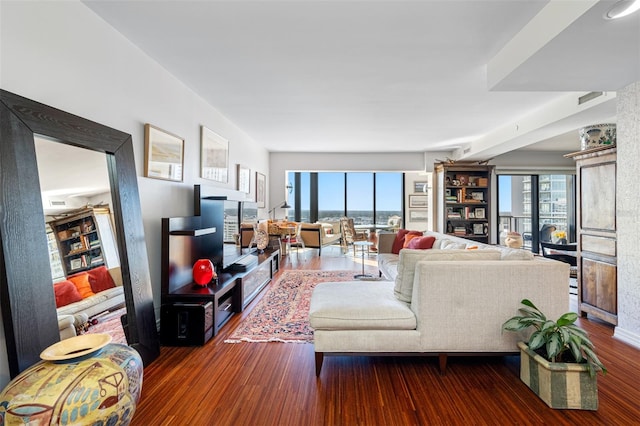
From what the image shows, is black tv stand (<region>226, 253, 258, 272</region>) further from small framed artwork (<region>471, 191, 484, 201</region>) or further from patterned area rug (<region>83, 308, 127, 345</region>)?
small framed artwork (<region>471, 191, 484, 201</region>)

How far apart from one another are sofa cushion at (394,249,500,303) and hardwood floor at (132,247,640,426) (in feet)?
1.81

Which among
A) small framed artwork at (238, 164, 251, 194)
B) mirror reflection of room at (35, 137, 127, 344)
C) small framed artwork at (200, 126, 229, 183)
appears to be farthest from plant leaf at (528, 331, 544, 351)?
small framed artwork at (238, 164, 251, 194)

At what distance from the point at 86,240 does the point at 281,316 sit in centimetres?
195

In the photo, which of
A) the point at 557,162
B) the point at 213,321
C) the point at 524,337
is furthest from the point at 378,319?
the point at 557,162

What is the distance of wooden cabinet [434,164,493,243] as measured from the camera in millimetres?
6965

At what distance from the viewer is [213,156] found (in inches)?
160

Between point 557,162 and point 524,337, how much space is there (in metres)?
6.89

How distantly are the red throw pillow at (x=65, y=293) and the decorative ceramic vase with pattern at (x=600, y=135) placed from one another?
475cm

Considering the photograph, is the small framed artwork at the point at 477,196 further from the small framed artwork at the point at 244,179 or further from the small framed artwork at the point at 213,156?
the small framed artwork at the point at 213,156

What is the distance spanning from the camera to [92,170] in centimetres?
203

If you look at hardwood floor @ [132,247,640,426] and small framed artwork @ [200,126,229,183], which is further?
small framed artwork @ [200,126,229,183]

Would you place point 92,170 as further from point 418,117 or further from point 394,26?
point 418,117

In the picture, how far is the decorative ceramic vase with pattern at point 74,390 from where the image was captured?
1219 mm

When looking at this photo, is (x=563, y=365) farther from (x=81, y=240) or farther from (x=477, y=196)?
(x=477, y=196)
